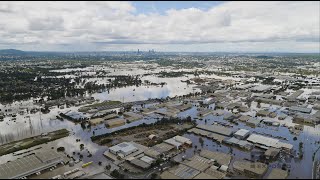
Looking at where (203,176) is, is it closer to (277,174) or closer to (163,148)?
(277,174)

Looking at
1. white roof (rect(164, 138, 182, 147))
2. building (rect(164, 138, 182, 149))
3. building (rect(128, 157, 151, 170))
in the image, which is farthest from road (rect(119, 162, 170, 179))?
white roof (rect(164, 138, 182, 147))

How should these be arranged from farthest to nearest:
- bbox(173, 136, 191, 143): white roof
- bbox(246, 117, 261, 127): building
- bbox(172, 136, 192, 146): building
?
bbox(246, 117, 261, 127): building, bbox(173, 136, 191, 143): white roof, bbox(172, 136, 192, 146): building

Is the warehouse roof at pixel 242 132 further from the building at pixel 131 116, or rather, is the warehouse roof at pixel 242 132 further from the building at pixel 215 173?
the building at pixel 131 116

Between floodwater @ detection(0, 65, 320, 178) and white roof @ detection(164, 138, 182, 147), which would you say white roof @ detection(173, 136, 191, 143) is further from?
floodwater @ detection(0, 65, 320, 178)

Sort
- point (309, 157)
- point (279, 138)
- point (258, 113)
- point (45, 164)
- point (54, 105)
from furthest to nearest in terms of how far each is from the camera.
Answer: point (54, 105), point (258, 113), point (279, 138), point (309, 157), point (45, 164)

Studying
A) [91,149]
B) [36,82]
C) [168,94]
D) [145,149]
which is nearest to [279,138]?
[145,149]

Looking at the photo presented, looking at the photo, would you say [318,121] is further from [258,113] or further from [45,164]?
[45,164]

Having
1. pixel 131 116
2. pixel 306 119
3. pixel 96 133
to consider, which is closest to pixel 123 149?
pixel 96 133
